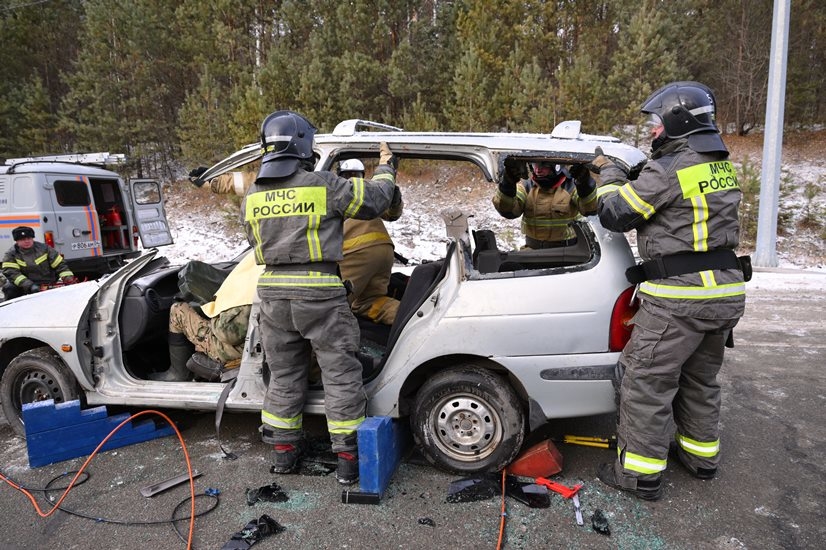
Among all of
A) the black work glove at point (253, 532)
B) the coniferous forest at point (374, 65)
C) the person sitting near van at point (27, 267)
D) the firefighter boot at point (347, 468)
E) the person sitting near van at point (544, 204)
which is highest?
the coniferous forest at point (374, 65)

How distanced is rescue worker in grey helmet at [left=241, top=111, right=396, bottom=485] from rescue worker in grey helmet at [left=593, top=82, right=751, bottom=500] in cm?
140

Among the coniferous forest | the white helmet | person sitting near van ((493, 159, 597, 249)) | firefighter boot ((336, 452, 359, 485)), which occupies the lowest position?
firefighter boot ((336, 452, 359, 485))

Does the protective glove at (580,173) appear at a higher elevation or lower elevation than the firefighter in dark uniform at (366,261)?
higher

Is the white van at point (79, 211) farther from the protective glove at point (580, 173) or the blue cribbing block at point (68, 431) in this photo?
the protective glove at point (580, 173)

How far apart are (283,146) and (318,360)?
1221 mm

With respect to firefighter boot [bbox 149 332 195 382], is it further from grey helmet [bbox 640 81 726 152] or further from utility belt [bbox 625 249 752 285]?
grey helmet [bbox 640 81 726 152]

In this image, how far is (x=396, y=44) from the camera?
14.7 m

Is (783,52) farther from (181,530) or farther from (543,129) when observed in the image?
(181,530)

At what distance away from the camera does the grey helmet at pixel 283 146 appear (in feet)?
9.89

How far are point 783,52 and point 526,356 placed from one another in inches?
397

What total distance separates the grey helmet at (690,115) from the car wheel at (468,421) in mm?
1611

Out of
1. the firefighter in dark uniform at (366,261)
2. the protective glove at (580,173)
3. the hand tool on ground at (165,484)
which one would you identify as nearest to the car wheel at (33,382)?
the hand tool on ground at (165,484)

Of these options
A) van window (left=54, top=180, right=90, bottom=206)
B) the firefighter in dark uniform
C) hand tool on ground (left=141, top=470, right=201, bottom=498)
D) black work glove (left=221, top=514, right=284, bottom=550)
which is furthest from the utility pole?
van window (left=54, top=180, right=90, bottom=206)

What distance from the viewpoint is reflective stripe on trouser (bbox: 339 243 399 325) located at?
385cm
